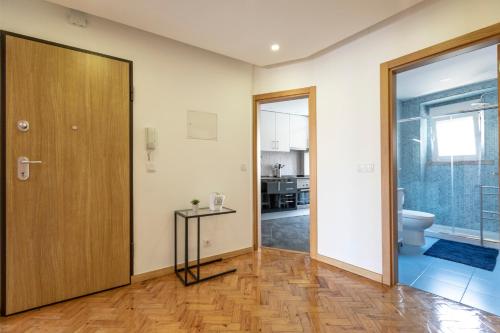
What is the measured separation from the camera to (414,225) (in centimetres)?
355

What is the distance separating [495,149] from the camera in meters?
3.75

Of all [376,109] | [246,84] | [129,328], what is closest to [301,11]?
[376,109]

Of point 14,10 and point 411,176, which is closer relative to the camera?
point 14,10

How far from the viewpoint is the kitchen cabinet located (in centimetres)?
602

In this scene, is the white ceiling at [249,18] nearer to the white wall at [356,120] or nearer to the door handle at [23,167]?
the white wall at [356,120]

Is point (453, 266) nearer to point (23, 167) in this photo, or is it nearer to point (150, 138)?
point (150, 138)

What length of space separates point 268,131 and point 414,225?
3.54m

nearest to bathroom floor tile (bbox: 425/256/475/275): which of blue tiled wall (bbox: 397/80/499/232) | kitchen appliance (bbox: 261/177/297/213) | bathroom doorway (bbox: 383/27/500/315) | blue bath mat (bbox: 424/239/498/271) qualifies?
bathroom doorway (bbox: 383/27/500/315)

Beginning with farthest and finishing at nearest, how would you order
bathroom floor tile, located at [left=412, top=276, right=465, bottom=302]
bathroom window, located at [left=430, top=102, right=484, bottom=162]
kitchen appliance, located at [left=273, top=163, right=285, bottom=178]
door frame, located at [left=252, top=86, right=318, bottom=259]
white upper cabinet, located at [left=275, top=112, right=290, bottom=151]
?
kitchen appliance, located at [left=273, top=163, right=285, bottom=178] → white upper cabinet, located at [left=275, top=112, right=290, bottom=151] → bathroom window, located at [left=430, top=102, right=484, bottom=162] → door frame, located at [left=252, top=86, right=318, bottom=259] → bathroom floor tile, located at [left=412, top=276, right=465, bottom=302]

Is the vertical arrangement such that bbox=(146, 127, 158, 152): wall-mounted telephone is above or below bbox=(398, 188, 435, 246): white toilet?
above

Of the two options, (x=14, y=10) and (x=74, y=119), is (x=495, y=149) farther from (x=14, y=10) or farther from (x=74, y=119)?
(x=14, y=10)

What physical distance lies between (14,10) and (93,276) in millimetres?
2255

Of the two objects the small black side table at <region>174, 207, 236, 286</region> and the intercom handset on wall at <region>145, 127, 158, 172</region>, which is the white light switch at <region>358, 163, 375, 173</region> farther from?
the intercom handset on wall at <region>145, 127, 158, 172</region>

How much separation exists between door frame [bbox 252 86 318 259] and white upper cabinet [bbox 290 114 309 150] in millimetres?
3133
